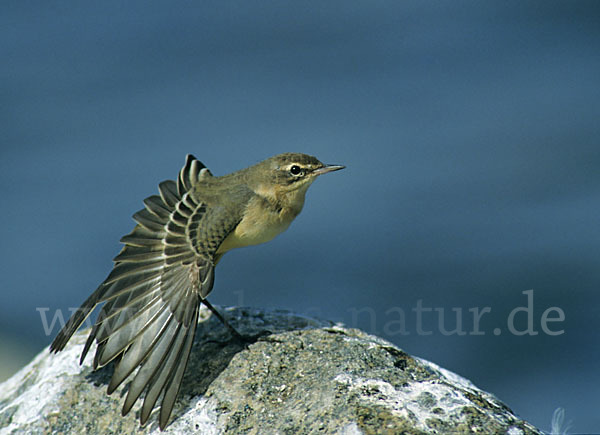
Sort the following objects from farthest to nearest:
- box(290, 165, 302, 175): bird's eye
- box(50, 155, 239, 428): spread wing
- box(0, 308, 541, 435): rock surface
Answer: box(290, 165, 302, 175): bird's eye, box(50, 155, 239, 428): spread wing, box(0, 308, 541, 435): rock surface

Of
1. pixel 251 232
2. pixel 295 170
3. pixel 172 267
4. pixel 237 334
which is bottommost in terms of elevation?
pixel 237 334

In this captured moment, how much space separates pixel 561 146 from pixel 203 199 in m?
10.2

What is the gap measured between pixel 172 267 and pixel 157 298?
292 millimetres

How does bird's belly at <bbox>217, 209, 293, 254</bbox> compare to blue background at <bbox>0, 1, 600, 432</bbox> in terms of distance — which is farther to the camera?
blue background at <bbox>0, 1, 600, 432</bbox>

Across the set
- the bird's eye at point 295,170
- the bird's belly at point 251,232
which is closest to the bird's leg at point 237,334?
the bird's belly at point 251,232

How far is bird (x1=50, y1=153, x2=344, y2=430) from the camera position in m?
5.07

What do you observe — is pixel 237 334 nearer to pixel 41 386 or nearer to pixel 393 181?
pixel 41 386

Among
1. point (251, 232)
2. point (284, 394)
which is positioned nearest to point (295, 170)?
point (251, 232)

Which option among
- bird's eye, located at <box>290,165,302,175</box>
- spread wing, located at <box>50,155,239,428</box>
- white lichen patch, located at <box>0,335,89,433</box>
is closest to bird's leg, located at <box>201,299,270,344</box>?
spread wing, located at <box>50,155,239,428</box>

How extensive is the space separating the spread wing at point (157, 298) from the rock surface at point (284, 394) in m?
0.22

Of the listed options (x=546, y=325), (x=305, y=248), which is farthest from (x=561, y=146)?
(x=305, y=248)

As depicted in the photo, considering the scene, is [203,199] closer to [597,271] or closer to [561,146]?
[597,271]

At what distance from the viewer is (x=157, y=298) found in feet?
17.6

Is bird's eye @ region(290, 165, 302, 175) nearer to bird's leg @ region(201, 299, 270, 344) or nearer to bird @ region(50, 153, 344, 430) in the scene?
bird @ region(50, 153, 344, 430)
